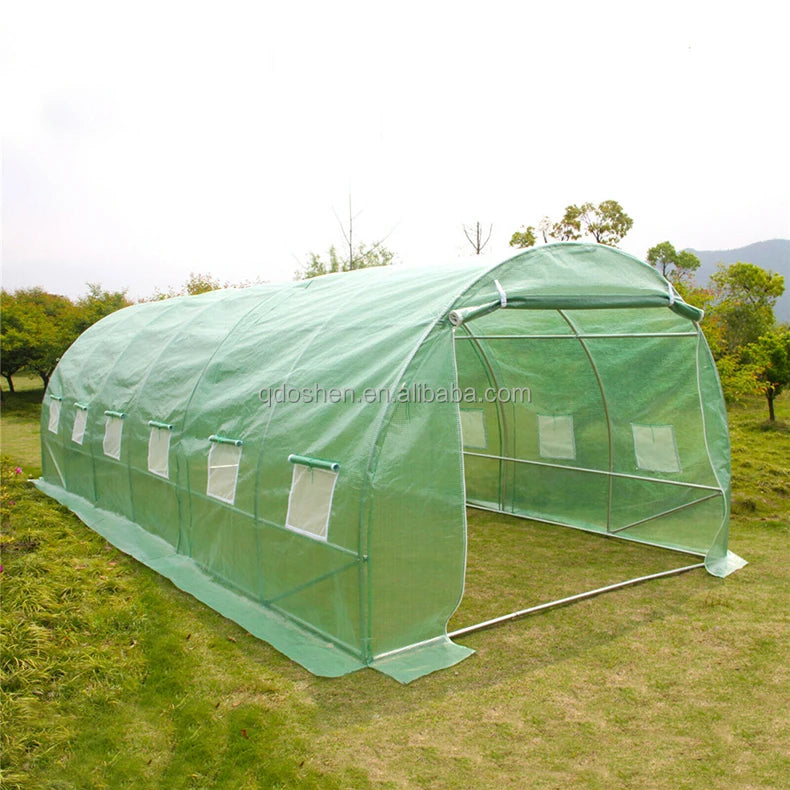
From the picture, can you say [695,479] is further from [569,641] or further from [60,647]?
[60,647]

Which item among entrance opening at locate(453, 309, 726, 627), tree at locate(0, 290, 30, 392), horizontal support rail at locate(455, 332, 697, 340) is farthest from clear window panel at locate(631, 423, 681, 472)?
tree at locate(0, 290, 30, 392)

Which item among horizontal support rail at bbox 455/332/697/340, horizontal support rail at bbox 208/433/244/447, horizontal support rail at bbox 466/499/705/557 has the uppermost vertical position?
horizontal support rail at bbox 455/332/697/340

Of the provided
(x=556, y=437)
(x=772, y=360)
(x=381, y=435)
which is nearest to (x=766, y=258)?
(x=772, y=360)

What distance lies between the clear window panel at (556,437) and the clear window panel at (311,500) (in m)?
4.71

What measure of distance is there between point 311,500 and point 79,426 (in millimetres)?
6763

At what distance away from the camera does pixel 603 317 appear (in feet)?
29.2

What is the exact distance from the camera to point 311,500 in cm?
605

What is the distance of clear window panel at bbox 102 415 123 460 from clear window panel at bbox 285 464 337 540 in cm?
473

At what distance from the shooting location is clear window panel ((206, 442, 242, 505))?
7258mm

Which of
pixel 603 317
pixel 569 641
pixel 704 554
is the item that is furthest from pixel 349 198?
pixel 569 641

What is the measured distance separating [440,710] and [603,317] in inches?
220

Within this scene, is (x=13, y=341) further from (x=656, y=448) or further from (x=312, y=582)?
(x=656, y=448)

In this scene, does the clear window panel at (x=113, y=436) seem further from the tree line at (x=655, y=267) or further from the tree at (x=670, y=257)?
the tree at (x=670, y=257)

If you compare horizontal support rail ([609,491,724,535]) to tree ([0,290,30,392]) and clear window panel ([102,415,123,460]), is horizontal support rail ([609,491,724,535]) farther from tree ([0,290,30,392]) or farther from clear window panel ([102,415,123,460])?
tree ([0,290,30,392])
